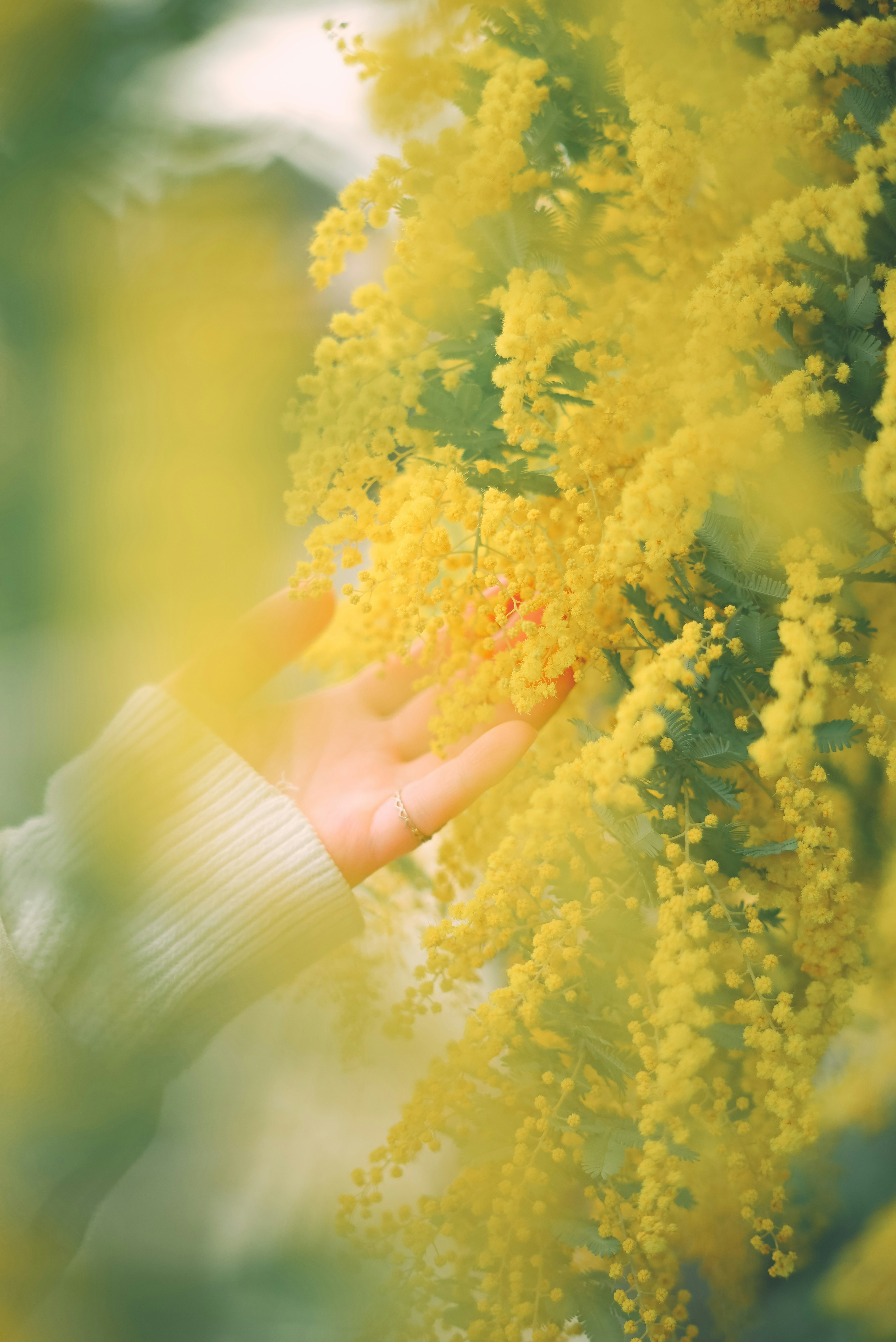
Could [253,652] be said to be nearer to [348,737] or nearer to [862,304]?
[348,737]

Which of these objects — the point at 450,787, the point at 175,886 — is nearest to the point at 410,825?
the point at 450,787

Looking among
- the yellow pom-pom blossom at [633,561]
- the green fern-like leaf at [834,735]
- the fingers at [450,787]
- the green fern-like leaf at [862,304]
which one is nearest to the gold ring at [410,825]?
the fingers at [450,787]

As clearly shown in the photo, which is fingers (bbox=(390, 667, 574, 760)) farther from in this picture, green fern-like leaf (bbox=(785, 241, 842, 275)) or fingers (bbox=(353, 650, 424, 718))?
green fern-like leaf (bbox=(785, 241, 842, 275))

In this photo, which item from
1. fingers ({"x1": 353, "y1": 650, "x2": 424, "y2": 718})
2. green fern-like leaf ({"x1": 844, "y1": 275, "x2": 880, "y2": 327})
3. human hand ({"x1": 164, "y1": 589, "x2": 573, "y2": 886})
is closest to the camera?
green fern-like leaf ({"x1": 844, "y1": 275, "x2": 880, "y2": 327})

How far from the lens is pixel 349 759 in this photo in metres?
0.73

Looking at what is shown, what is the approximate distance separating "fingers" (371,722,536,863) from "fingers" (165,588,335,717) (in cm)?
15

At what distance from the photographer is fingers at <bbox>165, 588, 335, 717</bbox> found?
46 centimetres

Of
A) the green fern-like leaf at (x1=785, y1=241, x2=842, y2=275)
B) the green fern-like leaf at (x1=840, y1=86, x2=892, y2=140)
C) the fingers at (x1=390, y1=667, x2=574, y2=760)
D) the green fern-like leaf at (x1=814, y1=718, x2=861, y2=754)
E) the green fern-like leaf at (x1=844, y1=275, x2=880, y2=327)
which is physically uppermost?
the green fern-like leaf at (x1=840, y1=86, x2=892, y2=140)

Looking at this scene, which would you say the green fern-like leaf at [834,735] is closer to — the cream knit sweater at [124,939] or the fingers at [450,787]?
the fingers at [450,787]

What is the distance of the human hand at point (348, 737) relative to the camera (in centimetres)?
52

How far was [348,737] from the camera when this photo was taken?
74 cm

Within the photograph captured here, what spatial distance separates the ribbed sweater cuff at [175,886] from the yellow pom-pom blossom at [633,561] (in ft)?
0.37

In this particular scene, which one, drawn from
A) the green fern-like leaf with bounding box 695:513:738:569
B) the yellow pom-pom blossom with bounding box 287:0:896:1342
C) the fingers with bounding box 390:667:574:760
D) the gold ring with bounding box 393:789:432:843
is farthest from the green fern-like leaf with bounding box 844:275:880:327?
the gold ring with bounding box 393:789:432:843

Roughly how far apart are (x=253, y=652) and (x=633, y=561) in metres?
0.25
